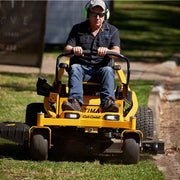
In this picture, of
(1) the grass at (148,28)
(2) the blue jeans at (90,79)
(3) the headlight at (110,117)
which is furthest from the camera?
(1) the grass at (148,28)

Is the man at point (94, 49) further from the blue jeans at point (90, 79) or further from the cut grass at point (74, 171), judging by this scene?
the cut grass at point (74, 171)

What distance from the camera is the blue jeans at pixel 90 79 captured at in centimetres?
583

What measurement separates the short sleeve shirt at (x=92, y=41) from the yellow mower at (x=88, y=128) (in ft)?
0.86

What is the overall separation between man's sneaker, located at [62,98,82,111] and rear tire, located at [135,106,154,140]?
3.04 feet

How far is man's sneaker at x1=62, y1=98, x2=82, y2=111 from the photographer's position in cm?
559

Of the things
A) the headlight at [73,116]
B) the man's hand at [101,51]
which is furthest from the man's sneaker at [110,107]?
the man's hand at [101,51]

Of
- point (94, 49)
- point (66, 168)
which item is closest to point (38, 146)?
point (66, 168)

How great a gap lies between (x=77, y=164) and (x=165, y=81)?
675cm

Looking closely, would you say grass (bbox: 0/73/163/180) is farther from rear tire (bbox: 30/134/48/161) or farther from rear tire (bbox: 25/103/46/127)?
rear tire (bbox: 25/103/46/127)

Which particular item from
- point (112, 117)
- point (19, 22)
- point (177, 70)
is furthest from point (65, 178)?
point (177, 70)

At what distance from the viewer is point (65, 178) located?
16.1 ft

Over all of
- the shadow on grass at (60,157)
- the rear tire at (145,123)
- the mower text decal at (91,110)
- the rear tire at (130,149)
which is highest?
the mower text decal at (91,110)

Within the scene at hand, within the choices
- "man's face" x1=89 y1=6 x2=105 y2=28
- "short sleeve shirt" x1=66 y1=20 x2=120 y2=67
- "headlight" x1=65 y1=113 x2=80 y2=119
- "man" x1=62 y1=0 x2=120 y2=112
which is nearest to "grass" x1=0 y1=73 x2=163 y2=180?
"headlight" x1=65 y1=113 x2=80 y2=119

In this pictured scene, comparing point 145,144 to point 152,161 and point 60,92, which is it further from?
point 60,92
